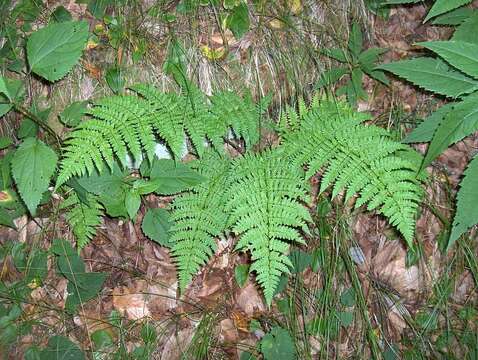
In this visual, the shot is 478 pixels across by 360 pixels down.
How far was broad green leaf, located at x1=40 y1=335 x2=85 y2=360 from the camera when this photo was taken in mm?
2951

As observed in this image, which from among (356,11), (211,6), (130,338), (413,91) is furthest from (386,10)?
(130,338)

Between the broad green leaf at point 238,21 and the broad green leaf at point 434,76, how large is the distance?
950mm

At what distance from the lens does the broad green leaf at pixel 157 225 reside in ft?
9.27

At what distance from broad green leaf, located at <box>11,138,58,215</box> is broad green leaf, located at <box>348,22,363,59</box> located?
2.01 m

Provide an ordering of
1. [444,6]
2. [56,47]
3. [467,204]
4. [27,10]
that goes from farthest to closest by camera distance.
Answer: [27,10], [56,47], [444,6], [467,204]

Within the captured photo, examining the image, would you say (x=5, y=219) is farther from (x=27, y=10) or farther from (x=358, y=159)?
(x=358, y=159)

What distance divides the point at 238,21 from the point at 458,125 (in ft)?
4.99

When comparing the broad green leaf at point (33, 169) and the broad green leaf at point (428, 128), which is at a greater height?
the broad green leaf at point (428, 128)

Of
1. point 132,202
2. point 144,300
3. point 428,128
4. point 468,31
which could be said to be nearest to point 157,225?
point 132,202

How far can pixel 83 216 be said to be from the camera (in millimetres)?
2877

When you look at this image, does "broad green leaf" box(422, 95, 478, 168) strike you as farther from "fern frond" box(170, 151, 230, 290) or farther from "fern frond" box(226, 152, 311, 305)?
"fern frond" box(170, 151, 230, 290)

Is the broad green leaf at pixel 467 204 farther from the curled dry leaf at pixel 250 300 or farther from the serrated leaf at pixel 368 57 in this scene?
the curled dry leaf at pixel 250 300

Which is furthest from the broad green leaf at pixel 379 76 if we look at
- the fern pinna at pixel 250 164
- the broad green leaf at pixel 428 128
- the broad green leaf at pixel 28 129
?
the broad green leaf at pixel 28 129

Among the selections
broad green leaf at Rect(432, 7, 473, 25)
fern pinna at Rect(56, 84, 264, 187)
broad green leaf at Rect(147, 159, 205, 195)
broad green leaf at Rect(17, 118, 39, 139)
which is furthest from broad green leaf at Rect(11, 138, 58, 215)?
broad green leaf at Rect(432, 7, 473, 25)
